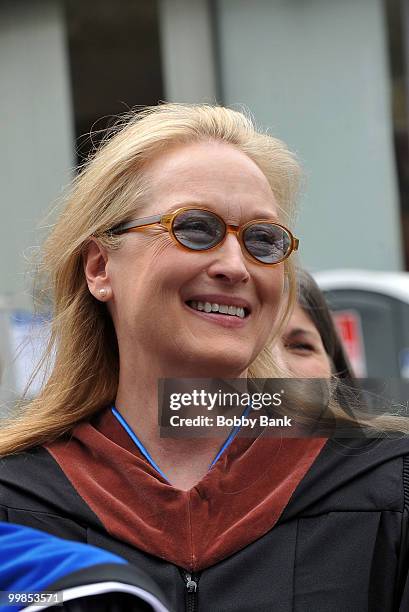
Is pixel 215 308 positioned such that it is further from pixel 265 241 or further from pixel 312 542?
pixel 312 542

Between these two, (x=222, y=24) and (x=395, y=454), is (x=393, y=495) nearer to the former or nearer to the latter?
(x=395, y=454)

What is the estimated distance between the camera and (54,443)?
232 centimetres

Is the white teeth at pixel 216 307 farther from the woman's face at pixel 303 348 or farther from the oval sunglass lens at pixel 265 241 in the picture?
the woman's face at pixel 303 348

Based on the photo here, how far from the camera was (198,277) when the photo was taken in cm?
216

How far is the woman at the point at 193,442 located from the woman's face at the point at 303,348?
0.61 m

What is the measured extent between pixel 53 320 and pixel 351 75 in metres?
6.09

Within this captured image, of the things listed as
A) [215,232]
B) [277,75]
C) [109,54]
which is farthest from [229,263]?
[109,54]

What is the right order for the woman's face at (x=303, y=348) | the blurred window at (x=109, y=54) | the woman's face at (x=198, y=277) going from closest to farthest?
the woman's face at (x=198, y=277) < the woman's face at (x=303, y=348) < the blurred window at (x=109, y=54)

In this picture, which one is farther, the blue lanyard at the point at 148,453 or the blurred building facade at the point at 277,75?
the blurred building facade at the point at 277,75

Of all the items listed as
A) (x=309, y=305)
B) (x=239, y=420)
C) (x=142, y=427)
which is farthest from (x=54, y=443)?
(x=309, y=305)

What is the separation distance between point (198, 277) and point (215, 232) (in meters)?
0.09

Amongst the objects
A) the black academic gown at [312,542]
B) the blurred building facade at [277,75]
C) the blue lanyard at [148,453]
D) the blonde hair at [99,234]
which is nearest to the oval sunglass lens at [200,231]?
the blonde hair at [99,234]

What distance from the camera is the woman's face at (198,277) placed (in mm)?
2146

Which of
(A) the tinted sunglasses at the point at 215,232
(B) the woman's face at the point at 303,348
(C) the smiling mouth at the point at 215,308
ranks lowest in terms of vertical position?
(B) the woman's face at the point at 303,348
